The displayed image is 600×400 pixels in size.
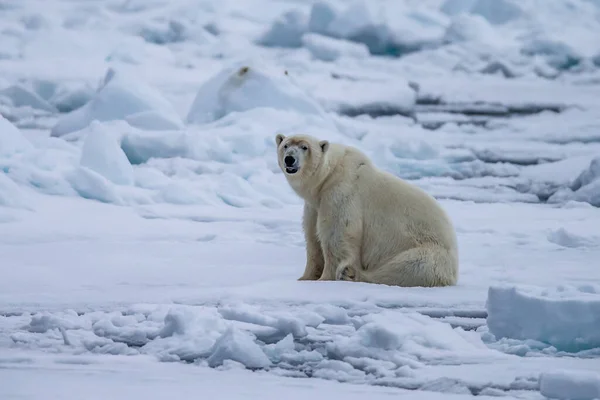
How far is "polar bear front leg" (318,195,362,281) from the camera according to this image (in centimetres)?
439

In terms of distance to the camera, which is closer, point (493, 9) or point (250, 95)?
point (250, 95)

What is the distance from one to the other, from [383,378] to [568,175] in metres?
6.52

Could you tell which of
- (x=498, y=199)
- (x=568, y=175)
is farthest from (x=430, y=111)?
(x=498, y=199)

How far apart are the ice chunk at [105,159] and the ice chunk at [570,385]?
15.8ft

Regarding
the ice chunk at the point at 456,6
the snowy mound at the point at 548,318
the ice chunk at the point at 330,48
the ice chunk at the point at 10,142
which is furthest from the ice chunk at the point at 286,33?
the snowy mound at the point at 548,318

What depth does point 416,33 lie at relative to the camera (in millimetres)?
21250

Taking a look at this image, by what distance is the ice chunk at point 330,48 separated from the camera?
62.6ft

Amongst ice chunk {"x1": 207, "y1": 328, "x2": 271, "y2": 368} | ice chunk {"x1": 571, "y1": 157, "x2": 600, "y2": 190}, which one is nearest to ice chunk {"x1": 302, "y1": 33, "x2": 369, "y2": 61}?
ice chunk {"x1": 571, "y1": 157, "x2": 600, "y2": 190}

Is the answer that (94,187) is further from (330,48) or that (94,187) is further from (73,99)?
(330,48)

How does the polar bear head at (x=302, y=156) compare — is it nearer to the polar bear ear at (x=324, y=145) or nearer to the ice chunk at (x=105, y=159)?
the polar bear ear at (x=324, y=145)

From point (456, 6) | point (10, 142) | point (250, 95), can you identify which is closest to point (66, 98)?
point (250, 95)

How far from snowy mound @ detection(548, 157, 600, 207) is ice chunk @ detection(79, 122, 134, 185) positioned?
10.5ft

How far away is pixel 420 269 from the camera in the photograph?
14.1ft

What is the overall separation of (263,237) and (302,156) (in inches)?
61.4
